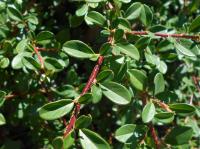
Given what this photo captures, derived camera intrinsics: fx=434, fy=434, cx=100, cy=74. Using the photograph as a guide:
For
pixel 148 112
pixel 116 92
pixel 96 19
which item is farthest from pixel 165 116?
pixel 96 19

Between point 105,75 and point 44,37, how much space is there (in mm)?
389

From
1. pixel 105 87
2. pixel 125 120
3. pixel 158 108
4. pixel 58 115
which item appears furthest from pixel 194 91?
pixel 58 115

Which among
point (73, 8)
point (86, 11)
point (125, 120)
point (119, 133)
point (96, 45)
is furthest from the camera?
point (73, 8)

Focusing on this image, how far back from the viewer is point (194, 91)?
1896mm

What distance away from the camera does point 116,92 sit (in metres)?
1.22

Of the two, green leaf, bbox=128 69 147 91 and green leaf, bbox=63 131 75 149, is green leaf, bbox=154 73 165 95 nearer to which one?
green leaf, bbox=128 69 147 91

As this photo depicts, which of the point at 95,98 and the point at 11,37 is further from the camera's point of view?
the point at 11,37

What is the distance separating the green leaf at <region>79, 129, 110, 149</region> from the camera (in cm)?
111

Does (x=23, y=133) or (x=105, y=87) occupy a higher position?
(x=105, y=87)

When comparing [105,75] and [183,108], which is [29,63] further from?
[183,108]

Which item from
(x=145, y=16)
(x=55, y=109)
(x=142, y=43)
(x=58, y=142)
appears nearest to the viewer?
(x=58, y=142)

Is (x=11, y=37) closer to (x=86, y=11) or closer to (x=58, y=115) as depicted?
(x=86, y=11)

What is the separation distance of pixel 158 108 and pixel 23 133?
0.95 meters

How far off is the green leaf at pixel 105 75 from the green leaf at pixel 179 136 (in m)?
0.27
